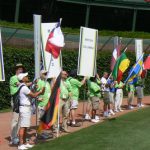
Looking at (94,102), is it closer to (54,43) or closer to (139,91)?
(54,43)

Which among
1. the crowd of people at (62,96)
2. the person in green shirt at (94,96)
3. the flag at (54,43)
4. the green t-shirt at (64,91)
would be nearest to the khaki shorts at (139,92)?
the crowd of people at (62,96)

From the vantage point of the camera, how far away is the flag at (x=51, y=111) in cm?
1231

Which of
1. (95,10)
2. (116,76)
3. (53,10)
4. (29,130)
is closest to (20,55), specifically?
(116,76)

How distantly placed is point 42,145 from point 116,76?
566 cm

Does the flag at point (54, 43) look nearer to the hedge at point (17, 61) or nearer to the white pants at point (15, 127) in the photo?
the white pants at point (15, 127)

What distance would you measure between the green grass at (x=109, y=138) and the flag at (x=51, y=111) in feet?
1.61

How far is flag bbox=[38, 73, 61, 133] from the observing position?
1231 centimetres

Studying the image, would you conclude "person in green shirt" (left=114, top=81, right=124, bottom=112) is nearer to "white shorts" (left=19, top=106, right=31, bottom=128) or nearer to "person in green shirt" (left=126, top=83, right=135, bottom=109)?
"person in green shirt" (left=126, top=83, right=135, bottom=109)

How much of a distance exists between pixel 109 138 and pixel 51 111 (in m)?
1.83

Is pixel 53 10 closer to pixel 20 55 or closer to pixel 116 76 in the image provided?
pixel 20 55

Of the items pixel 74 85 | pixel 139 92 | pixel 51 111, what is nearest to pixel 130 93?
pixel 139 92

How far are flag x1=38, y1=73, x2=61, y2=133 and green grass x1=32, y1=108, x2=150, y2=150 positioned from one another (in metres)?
0.49

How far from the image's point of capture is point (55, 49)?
13031 millimetres

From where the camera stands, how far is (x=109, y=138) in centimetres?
1313
